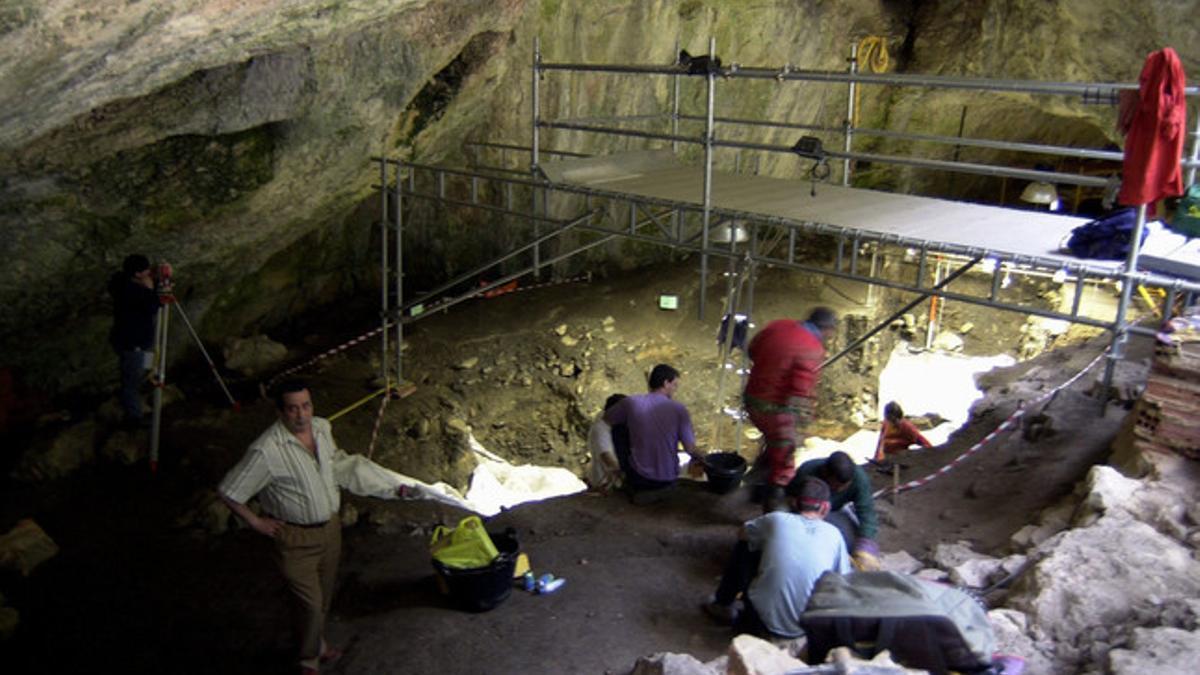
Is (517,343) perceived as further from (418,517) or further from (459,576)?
(459,576)

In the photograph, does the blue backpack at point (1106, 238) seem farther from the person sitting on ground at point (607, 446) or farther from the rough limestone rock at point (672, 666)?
the rough limestone rock at point (672, 666)

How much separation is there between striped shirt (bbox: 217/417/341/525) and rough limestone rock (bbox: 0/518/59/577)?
2922 mm

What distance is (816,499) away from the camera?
463cm

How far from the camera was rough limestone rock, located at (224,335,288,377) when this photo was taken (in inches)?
390

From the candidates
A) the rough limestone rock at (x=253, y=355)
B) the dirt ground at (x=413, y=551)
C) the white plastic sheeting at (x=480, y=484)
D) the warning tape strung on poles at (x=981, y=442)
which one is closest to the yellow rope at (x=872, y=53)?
the dirt ground at (x=413, y=551)

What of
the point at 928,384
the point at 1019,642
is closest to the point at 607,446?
the point at 1019,642

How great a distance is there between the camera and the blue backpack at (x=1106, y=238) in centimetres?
538

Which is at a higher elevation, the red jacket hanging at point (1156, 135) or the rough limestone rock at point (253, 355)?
the red jacket hanging at point (1156, 135)

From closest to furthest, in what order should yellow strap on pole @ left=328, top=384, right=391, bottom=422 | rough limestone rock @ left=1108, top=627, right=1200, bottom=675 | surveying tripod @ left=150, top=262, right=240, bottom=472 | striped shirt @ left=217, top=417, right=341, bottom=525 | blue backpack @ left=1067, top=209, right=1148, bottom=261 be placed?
rough limestone rock @ left=1108, top=627, right=1200, bottom=675, striped shirt @ left=217, top=417, right=341, bottom=525, blue backpack @ left=1067, top=209, right=1148, bottom=261, surveying tripod @ left=150, top=262, right=240, bottom=472, yellow strap on pole @ left=328, top=384, right=391, bottom=422

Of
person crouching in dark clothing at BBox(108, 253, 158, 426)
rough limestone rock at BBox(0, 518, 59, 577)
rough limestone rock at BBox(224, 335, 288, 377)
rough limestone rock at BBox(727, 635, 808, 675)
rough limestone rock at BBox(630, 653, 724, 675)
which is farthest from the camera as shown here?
rough limestone rock at BBox(224, 335, 288, 377)

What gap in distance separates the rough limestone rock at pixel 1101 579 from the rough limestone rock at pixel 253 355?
7.91m

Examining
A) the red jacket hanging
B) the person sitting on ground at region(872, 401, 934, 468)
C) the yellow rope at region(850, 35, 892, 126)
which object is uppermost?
the yellow rope at region(850, 35, 892, 126)

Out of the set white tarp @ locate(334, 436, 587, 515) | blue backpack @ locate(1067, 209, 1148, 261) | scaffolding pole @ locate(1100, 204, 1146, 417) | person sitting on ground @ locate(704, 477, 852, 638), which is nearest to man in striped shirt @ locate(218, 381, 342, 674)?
white tarp @ locate(334, 436, 587, 515)

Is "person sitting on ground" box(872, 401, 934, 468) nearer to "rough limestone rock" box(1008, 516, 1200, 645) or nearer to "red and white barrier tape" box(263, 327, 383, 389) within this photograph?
"rough limestone rock" box(1008, 516, 1200, 645)
